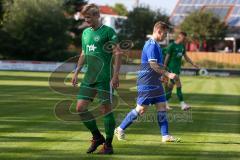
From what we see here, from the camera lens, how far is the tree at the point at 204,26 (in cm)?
8012

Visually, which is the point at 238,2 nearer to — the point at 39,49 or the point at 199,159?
the point at 39,49

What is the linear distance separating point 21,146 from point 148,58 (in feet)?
8.23

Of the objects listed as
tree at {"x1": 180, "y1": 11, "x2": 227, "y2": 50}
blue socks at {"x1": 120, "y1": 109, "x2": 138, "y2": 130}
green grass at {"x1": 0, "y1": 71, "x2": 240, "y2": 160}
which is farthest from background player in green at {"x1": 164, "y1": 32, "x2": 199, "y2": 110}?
tree at {"x1": 180, "y1": 11, "x2": 227, "y2": 50}

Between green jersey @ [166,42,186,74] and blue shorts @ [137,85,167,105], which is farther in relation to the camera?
green jersey @ [166,42,186,74]

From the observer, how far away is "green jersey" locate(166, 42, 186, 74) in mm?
16578

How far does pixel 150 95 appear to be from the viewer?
10.7 m

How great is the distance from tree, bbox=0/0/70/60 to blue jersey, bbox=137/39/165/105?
49.5m

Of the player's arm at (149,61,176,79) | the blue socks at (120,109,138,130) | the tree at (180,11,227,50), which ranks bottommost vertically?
the tree at (180,11,227,50)

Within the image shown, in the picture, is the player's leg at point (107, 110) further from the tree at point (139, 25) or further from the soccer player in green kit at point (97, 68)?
the tree at point (139, 25)

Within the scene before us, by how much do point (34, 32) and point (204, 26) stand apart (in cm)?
2764

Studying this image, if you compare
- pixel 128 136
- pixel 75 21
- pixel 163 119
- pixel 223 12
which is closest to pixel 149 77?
pixel 163 119

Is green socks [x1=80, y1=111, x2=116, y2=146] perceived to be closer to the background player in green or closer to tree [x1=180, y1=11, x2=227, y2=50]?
the background player in green

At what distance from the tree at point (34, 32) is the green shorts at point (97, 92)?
50.9m

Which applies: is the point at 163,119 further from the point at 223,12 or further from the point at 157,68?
the point at 223,12
